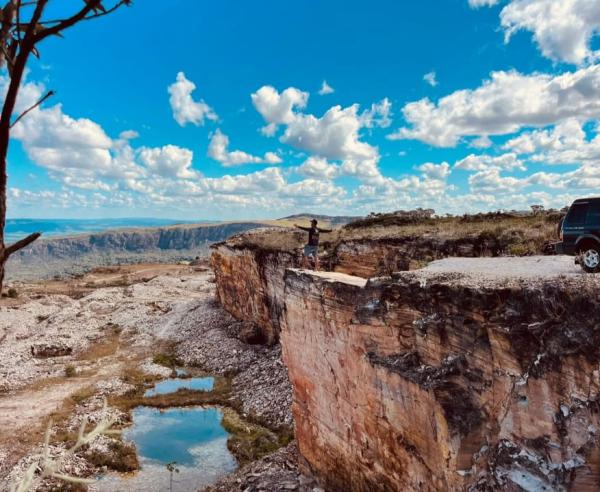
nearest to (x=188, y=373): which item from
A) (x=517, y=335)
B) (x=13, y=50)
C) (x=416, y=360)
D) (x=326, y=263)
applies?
(x=326, y=263)

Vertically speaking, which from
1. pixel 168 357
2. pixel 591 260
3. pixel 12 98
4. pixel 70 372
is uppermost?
pixel 12 98

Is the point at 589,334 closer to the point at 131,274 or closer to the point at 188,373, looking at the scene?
the point at 188,373

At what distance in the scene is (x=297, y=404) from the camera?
15211 mm

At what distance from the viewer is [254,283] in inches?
1315

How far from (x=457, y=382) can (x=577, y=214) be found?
4.82 meters

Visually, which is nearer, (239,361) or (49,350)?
(239,361)

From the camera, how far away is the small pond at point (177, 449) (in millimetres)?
16781

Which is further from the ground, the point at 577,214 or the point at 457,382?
the point at 577,214

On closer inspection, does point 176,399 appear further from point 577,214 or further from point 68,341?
point 577,214

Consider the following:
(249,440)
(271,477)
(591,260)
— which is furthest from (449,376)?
(249,440)

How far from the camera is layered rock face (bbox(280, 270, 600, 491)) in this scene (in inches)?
272

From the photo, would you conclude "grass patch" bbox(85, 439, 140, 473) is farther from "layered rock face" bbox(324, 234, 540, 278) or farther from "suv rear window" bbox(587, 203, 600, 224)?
"suv rear window" bbox(587, 203, 600, 224)

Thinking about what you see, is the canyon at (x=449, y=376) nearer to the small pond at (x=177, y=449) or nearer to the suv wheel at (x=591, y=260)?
the suv wheel at (x=591, y=260)

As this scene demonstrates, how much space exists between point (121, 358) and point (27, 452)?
14.4 meters
